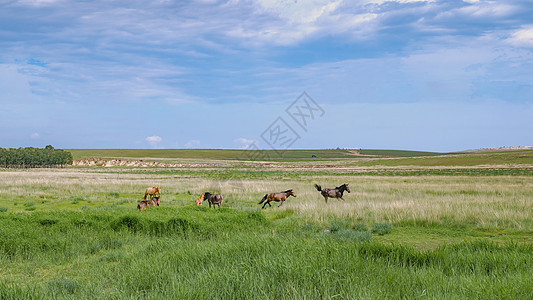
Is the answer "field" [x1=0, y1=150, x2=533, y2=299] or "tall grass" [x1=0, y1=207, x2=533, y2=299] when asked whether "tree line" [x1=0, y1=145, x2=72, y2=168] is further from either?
"tall grass" [x1=0, y1=207, x2=533, y2=299]

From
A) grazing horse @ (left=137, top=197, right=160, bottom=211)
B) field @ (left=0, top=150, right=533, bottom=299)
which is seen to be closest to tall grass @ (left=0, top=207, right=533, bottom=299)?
field @ (left=0, top=150, right=533, bottom=299)

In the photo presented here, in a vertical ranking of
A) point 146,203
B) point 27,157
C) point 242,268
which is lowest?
point 146,203

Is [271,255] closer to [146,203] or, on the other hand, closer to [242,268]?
[242,268]

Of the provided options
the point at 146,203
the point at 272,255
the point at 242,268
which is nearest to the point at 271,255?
the point at 272,255

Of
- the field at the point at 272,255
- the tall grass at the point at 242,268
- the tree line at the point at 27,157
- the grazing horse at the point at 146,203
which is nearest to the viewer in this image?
the tall grass at the point at 242,268

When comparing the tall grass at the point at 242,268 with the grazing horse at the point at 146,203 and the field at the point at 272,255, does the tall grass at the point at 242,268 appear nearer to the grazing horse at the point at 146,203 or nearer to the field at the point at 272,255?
the field at the point at 272,255

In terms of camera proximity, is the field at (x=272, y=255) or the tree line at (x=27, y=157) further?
the tree line at (x=27, y=157)

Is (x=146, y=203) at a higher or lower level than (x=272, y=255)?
lower

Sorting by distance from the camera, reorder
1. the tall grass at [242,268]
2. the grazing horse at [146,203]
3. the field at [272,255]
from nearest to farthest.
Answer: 1. the tall grass at [242,268]
2. the field at [272,255]
3. the grazing horse at [146,203]

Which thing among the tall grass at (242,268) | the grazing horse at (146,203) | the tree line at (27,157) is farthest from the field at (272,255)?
the tree line at (27,157)

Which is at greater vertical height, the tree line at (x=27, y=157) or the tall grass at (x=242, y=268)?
the tree line at (x=27, y=157)

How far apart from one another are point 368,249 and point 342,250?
67 cm

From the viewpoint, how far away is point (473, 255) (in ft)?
21.6

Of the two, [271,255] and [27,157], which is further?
[27,157]
